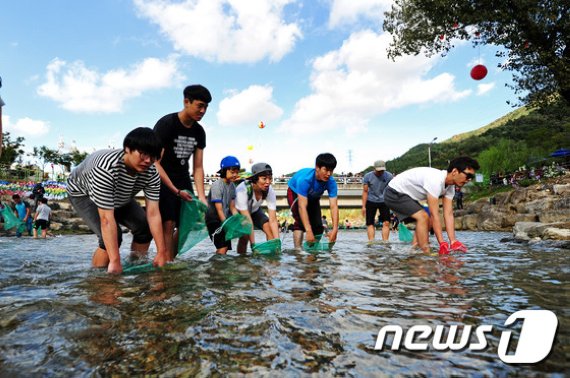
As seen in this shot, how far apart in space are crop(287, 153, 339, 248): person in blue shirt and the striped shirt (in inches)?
104

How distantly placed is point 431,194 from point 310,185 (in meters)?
1.79

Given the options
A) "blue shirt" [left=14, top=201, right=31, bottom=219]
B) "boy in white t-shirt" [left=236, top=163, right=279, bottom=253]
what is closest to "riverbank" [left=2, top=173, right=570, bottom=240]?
"blue shirt" [left=14, top=201, right=31, bottom=219]

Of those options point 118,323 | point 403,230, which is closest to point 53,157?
point 403,230

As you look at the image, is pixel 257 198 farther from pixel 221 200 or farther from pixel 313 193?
pixel 313 193

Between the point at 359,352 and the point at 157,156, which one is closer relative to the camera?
the point at 359,352

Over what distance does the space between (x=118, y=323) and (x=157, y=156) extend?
1623 mm

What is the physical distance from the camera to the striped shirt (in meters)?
3.35

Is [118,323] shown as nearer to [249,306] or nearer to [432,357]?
[249,306]

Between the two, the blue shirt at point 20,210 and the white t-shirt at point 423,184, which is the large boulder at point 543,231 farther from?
the blue shirt at point 20,210

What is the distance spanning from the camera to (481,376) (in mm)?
1323

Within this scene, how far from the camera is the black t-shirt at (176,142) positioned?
4.44 meters

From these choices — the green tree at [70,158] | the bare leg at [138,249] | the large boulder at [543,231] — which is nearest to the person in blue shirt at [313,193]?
the bare leg at [138,249]

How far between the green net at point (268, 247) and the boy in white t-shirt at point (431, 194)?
200 centimetres

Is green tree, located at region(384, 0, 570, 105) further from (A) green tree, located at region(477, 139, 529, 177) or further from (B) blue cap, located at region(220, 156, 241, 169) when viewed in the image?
(A) green tree, located at region(477, 139, 529, 177)
